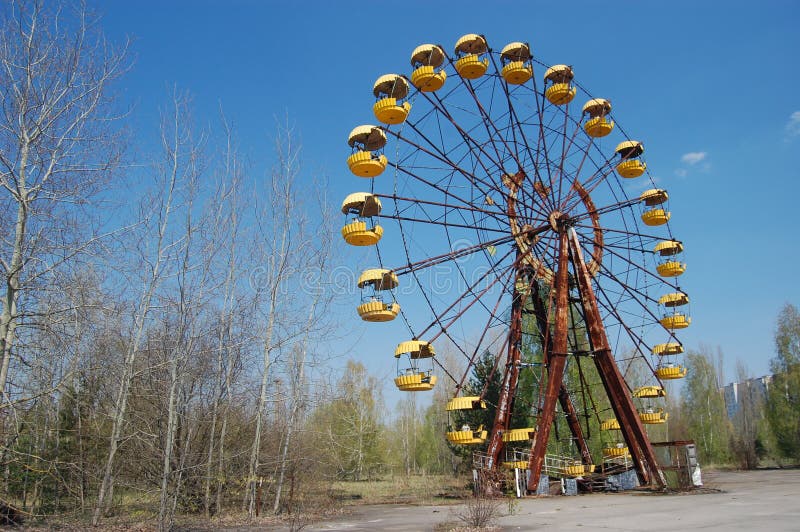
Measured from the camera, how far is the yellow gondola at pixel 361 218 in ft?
65.2

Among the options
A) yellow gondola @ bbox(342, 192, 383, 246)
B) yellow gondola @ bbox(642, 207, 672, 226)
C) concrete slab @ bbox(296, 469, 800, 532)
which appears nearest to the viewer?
concrete slab @ bbox(296, 469, 800, 532)

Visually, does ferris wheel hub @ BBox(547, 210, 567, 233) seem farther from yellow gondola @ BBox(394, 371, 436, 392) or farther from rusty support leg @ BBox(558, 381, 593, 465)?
yellow gondola @ BBox(394, 371, 436, 392)

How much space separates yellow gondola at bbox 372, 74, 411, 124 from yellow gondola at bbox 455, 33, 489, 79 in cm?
324

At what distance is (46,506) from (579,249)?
66.2 feet

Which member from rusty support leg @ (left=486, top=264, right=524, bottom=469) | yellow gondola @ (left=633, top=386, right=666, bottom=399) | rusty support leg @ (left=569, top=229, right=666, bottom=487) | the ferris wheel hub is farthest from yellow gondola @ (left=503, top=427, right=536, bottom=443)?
the ferris wheel hub

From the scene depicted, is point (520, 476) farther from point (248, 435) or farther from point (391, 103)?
point (391, 103)

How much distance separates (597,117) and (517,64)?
520 cm

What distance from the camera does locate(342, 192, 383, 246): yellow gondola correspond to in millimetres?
19875

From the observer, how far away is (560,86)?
26.1m

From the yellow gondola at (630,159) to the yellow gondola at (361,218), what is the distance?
500 inches

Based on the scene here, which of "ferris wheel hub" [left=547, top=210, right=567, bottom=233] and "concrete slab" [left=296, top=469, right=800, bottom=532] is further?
"ferris wheel hub" [left=547, top=210, right=567, bottom=233]

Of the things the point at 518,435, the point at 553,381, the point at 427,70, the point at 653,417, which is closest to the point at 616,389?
the point at 553,381

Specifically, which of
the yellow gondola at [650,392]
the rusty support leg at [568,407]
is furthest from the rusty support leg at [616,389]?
the yellow gondola at [650,392]

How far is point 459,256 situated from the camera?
75.3 ft
